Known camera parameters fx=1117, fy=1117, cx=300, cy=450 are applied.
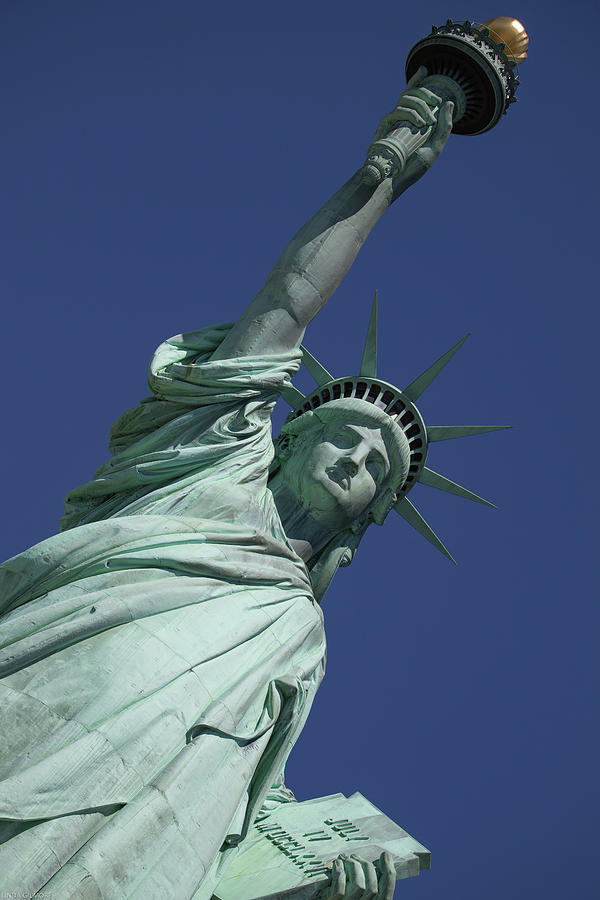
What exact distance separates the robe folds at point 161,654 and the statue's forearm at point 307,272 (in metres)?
0.30

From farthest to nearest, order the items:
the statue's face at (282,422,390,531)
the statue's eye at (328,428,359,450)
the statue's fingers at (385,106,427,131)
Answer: the statue's fingers at (385,106,427,131) → the statue's eye at (328,428,359,450) → the statue's face at (282,422,390,531)

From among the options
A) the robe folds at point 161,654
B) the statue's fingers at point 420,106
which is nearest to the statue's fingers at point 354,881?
the robe folds at point 161,654

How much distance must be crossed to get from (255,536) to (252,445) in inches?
41.1

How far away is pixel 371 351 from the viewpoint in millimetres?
12477

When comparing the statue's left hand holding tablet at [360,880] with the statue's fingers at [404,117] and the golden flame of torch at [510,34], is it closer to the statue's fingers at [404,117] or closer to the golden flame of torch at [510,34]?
the statue's fingers at [404,117]

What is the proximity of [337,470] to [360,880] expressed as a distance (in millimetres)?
4004

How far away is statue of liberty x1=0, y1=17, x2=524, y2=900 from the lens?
23.4 ft

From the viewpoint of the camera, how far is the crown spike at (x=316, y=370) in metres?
12.9

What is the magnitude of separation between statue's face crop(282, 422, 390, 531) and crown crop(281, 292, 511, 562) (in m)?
0.46

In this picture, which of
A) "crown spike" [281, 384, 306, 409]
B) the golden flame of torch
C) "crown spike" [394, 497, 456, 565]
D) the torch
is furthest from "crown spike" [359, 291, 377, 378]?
the golden flame of torch

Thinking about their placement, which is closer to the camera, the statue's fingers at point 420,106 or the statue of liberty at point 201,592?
the statue of liberty at point 201,592

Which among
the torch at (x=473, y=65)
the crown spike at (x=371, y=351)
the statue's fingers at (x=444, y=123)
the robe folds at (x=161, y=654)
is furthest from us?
the torch at (x=473, y=65)

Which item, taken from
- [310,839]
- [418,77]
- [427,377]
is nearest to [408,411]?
[427,377]
